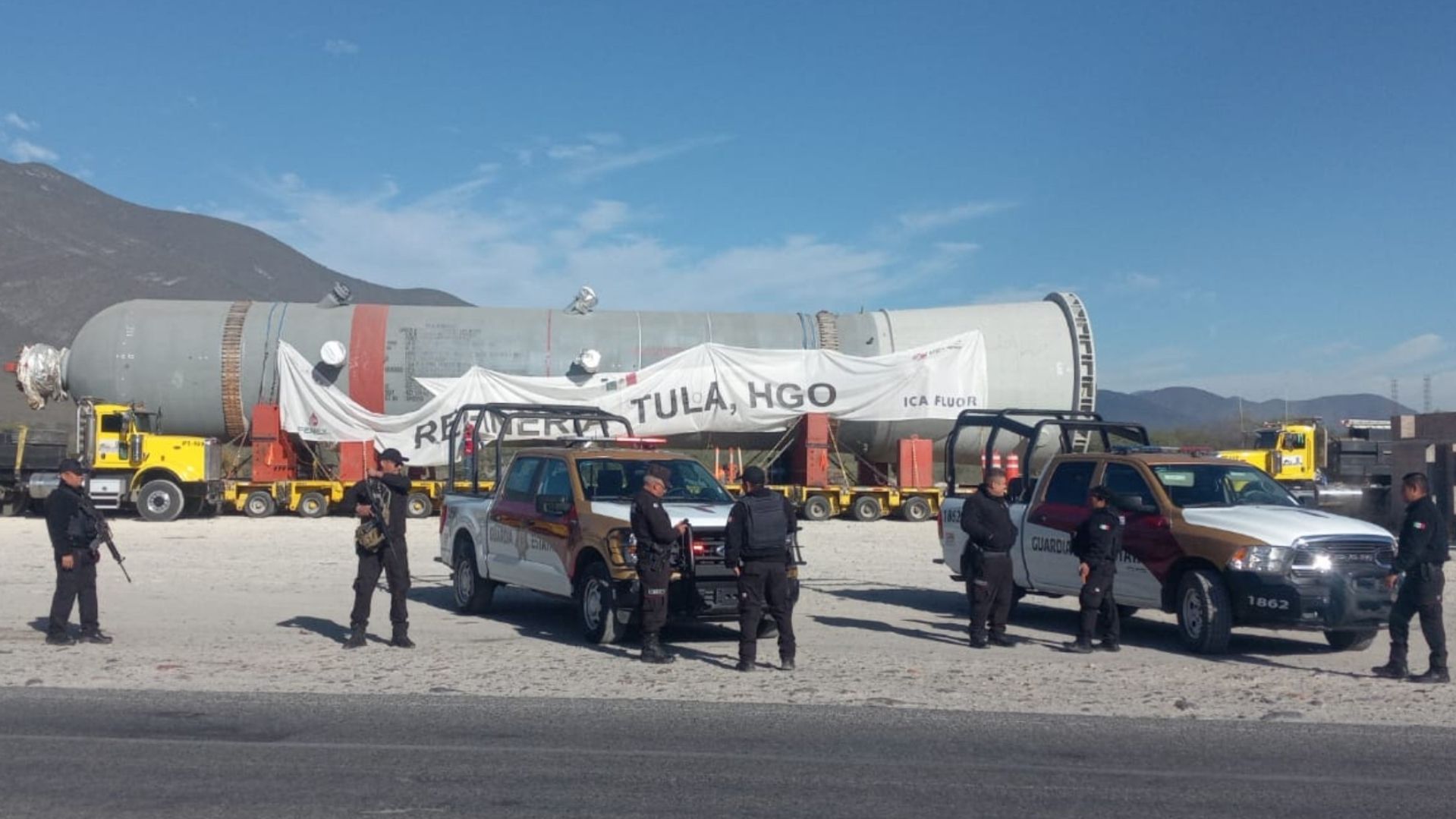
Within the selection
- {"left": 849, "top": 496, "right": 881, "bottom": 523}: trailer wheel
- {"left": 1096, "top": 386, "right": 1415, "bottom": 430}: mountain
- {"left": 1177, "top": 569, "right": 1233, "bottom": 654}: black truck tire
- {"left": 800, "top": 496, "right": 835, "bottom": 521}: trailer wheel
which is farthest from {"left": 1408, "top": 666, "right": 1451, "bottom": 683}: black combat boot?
{"left": 1096, "top": 386, "right": 1415, "bottom": 430}: mountain

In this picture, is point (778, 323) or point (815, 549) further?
point (778, 323)

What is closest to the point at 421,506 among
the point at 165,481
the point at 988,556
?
the point at 165,481

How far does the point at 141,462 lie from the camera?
27.5 meters

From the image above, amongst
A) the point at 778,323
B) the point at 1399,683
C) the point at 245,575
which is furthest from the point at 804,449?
the point at 1399,683

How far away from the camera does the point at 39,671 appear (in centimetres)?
1003

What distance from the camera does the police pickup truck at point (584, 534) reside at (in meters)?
11.4

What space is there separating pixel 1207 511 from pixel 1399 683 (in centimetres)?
223

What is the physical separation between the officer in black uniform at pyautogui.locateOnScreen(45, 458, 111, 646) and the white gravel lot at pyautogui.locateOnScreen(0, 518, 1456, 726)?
0.37 meters

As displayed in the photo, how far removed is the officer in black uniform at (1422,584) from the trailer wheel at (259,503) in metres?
23.4

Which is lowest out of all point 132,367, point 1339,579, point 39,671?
point 39,671

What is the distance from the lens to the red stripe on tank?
94.2ft

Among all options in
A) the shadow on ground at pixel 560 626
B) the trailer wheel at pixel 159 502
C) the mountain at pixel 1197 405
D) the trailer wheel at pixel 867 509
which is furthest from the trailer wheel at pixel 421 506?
the mountain at pixel 1197 405

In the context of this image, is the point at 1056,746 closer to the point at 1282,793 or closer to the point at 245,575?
the point at 1282,793

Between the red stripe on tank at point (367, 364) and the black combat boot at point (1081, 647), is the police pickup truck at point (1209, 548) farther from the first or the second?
the red stripe on tank at point (367, 364)
